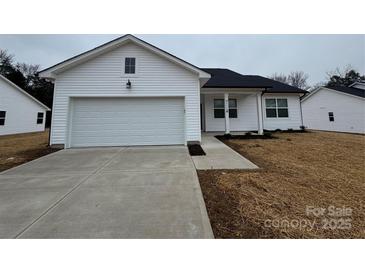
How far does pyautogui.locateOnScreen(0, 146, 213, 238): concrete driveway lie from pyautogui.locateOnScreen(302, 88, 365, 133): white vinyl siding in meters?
19.3

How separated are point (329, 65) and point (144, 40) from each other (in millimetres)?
39886

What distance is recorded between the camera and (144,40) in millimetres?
7691

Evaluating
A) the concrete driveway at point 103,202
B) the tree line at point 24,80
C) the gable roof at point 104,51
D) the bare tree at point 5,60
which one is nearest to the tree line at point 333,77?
the gable roof at point 104,51

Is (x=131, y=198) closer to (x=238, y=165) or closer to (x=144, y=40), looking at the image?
(x=238, y=165)

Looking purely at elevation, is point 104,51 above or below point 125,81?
above

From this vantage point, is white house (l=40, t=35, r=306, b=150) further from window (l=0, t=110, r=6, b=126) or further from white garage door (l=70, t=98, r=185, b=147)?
window (l=0, t=110, r=6, b=126)

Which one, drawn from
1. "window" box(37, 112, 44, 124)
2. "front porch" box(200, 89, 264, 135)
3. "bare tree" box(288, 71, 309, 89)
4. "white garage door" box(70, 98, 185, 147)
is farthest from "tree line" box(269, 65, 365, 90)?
"window" box(37, 112, 44, 124)

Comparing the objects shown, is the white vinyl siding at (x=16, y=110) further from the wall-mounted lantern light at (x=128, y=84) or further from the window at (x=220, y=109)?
the window at (x=220, y=109)

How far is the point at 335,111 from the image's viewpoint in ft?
53.6

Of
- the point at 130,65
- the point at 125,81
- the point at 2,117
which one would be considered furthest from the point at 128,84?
the point at 2,117

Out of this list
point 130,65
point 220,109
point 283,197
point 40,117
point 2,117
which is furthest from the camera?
point 40,117

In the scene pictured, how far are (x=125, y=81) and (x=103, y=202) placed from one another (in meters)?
6.31

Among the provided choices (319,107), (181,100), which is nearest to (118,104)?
(181,100)

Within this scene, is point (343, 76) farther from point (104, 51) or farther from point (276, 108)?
point (104, 51)
